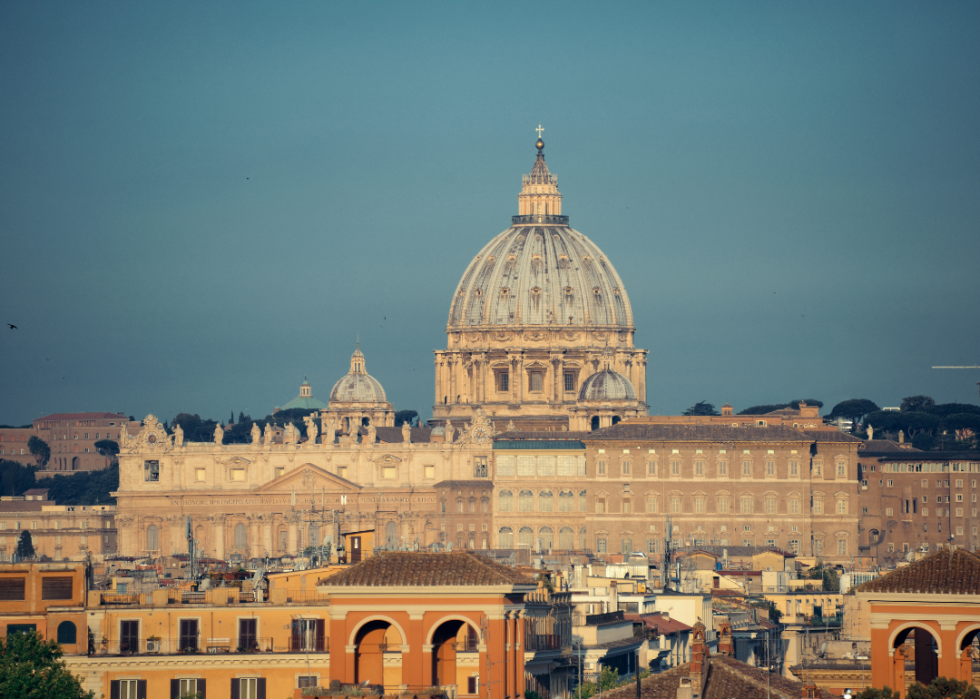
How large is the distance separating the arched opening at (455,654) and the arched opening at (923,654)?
309 inches

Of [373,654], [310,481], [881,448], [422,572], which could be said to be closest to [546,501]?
[310,481]

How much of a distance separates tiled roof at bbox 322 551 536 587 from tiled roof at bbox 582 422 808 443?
125261 millimetres

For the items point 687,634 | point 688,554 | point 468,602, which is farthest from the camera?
point 688,554

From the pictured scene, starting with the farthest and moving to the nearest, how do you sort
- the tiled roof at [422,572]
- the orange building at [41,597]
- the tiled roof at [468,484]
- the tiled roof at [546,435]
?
1. the tiled roof at [468,484]
2. the tiled roof at [546,435]
3. the orange building at [41,597]
4. the tiled roof at [422,572]

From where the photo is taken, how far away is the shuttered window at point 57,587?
64.0m

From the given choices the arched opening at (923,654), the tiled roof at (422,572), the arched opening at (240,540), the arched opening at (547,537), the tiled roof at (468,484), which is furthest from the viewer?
the arched opening at (240,540)

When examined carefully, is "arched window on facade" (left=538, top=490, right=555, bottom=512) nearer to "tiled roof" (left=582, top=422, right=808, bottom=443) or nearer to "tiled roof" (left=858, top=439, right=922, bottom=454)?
"tiled roof" (left=582, top=422, right=808, bottom=443)

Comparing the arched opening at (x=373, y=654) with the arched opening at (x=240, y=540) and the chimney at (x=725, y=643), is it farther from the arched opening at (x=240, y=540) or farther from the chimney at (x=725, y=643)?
the arched opening at (x=240, y=540)

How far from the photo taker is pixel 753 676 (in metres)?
54.3

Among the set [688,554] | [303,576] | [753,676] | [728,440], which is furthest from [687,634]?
[728,440]

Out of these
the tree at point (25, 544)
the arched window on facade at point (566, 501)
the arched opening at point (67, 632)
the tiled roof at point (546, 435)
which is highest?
the tiled roof at point (546, 435)

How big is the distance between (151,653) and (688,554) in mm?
79670

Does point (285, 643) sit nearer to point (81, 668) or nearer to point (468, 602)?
point (81, 668)

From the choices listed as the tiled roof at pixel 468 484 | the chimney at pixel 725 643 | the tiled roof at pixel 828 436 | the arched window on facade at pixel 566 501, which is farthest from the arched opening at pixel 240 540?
the chimney at pixel 725 643
